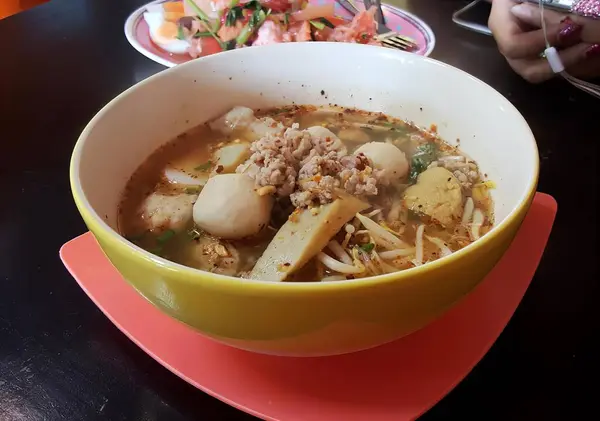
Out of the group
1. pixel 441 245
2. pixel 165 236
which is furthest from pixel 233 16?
pixel 441 245

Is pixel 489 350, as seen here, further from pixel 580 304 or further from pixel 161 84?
pixel 161 84

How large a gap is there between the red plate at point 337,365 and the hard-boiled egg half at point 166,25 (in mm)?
1007

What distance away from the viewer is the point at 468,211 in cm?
Result: 83

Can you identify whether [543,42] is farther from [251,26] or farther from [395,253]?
[395,253]

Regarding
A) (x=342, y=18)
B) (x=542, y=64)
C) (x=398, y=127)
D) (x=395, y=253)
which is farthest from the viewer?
(x=342, y=18)

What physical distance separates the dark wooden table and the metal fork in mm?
210

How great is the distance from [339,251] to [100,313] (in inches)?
14.0

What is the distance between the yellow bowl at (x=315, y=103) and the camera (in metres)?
0.49

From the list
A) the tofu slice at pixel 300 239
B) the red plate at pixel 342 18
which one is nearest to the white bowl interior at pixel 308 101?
the tofu slice at pixel 300 239

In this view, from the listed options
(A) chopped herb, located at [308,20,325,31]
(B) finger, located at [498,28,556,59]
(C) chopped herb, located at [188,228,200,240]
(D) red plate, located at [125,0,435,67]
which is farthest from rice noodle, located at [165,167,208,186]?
(B) finger, located at [498,28,556,59]

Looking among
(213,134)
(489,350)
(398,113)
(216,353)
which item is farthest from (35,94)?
(489,350)

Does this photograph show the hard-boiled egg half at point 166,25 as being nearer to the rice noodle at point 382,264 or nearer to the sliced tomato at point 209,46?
the sliced tomato at point 209,46

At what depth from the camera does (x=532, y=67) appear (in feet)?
4.68

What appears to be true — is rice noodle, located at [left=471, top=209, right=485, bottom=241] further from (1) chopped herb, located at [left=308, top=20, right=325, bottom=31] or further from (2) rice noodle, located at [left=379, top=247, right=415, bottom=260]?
(1) chopped herb, located at [left=308, top=20, right=325, bottom=31]
